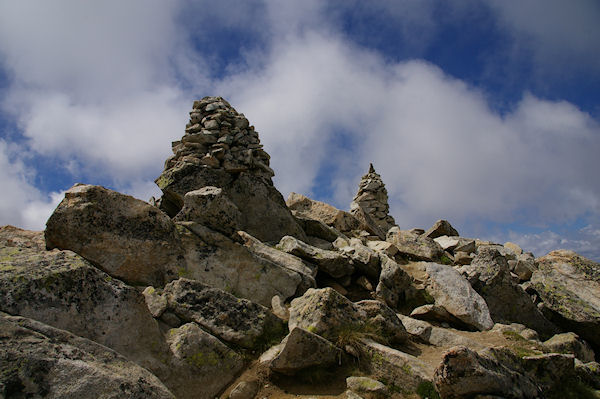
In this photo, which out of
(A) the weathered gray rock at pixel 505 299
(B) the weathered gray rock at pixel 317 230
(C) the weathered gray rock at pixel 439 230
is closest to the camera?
(A) the weathered gray rock at pixel 505 299

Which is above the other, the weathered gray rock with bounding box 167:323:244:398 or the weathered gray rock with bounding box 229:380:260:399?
the weathered gray rock with bounding box 167:323:244:398

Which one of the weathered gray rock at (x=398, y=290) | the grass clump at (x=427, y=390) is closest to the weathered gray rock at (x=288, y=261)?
the weathered gray rock at (x=398, y=290)

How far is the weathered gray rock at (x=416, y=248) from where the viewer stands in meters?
15.5

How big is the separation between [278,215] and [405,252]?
17.9 feet

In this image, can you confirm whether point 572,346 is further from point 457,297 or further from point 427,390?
point 427,390

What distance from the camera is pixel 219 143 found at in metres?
15.9

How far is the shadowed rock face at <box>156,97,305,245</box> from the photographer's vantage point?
14.6 m

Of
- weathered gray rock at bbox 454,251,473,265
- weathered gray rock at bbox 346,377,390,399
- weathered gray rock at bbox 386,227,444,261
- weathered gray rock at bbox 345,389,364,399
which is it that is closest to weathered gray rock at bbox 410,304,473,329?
weathered gray rock at bbox 386,227,444,261

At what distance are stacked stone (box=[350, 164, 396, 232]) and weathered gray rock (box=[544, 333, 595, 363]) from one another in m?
20.1

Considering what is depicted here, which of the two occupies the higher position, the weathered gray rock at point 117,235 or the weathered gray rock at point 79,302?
the weathered gray rock at point 117,235

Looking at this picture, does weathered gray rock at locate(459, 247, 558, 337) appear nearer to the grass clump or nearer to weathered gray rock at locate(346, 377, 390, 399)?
the grass clump

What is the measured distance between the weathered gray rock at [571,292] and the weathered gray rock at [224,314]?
965 centimetres

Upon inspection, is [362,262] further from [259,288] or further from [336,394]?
[336,394]

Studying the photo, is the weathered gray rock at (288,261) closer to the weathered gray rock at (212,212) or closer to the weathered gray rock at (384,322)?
the weathered gray rock at (212,212)
